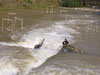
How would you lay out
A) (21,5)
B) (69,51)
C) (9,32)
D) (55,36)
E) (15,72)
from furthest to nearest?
(21,5) → (9,32) → (55,36) → (69,51) → (15,72)

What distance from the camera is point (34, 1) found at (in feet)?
167

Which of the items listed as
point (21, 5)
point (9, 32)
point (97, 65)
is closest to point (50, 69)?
point (97, 65)

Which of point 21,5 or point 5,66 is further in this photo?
point 21,5

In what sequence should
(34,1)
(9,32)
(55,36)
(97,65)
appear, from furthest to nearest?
(34,1) → (9,32) → (55,36) → (97,65)

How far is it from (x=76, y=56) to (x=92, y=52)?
2.26m

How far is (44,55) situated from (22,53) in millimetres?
1265

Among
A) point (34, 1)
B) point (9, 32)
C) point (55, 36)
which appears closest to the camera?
point (55, 36)

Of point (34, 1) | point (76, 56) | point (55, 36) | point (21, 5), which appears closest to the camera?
point (76, 56)

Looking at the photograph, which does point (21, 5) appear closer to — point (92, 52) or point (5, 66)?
point (92, 52)

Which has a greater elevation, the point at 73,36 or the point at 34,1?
the point at 34,1

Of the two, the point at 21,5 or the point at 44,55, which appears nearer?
the point at 44,55

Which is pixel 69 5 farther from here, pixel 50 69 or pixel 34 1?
pixel 50 69

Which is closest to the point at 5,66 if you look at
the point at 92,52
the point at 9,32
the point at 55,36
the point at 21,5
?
the point at 92,52

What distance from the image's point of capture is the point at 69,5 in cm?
5347
